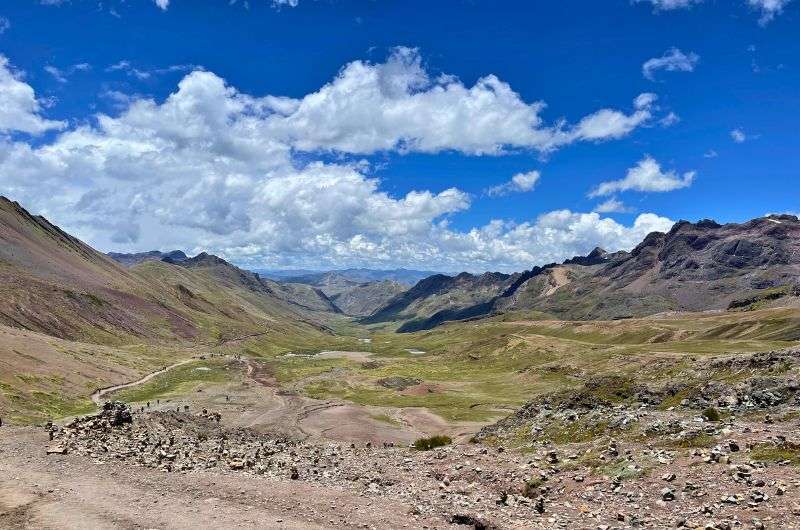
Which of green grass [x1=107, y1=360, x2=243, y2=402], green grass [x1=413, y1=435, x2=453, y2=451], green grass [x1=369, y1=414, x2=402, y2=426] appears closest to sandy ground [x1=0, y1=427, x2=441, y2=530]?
green grass [x1=413, y1=435, x2=453, y2=451]

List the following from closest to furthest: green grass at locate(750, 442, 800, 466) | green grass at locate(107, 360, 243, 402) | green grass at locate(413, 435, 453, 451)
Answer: green grass at locate(750, 442, 800, 466) < green grass at locate(413, 435, 453, 451) < green grass at locate(107, 360, 243, 402)

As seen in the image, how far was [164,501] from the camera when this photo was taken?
36938 millimetres

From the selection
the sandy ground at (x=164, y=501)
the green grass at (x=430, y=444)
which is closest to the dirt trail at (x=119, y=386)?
the sandy ground at (x=164, y=501)

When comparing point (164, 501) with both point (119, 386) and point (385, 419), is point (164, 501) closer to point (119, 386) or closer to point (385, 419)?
point (385, 419)

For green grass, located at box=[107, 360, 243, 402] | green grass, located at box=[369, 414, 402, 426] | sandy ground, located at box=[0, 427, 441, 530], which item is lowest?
green grass, located at box=[369, 414, 402, 426]

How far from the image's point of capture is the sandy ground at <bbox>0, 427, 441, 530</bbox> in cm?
3322

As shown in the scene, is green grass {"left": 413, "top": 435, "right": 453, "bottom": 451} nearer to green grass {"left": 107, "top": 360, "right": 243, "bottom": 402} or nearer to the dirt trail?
the dirt trail

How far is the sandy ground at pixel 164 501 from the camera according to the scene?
33.2m

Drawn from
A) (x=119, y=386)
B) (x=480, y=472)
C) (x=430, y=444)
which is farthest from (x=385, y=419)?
(x=119, y=386)

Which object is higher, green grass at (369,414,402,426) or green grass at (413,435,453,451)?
green grass at (413,435,453,451)

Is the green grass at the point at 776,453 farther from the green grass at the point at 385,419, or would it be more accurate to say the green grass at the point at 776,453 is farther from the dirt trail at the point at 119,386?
the dirt trail at the point at 119,386

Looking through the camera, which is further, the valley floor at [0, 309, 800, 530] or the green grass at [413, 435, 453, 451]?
the green grass at [413, 435, 453, 451]

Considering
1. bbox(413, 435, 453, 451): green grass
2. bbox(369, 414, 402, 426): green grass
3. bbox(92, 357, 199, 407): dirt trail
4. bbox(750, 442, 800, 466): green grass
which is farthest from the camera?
bbox(92, 357, 199, 407): dirt trail

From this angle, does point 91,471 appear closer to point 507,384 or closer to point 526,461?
point 526,461
